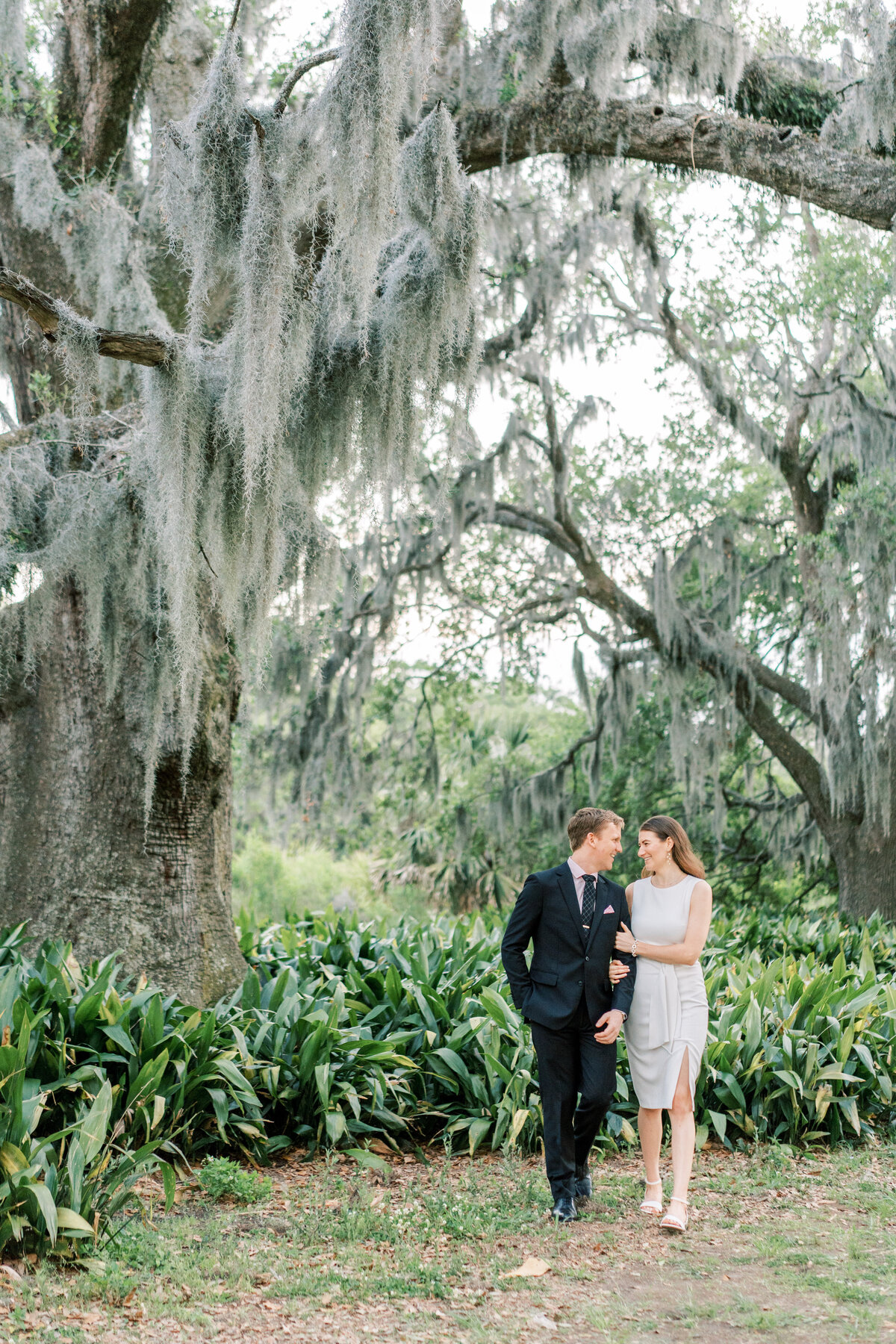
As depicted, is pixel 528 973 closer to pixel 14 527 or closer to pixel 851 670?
pixel 14 527

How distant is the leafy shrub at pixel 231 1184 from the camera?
12.4ft

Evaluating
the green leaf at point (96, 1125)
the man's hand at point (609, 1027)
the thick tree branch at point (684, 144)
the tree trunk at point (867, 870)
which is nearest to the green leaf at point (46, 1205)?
the green leaf at point (96, 1125)

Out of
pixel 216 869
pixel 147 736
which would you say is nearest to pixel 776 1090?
pixel 216 869

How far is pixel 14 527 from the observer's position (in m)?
5.16

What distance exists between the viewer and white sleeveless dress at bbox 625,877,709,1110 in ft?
11.9

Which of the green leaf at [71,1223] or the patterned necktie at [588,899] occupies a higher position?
the patterned necktie at [588,899]

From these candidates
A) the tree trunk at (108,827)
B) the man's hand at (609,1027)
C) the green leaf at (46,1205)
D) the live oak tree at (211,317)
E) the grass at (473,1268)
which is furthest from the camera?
the tree trunk at (108,827)

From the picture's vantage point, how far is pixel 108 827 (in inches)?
213

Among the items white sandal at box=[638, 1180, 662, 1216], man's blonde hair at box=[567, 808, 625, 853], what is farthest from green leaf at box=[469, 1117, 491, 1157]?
man's blonde hair at box=[567, 808, 625, 853]

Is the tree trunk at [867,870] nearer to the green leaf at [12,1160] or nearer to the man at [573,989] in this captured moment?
the man at [573,989]

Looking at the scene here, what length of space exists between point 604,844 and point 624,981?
49 centimetres

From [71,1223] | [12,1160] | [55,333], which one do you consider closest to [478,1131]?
[71,1223]

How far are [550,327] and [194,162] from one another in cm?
508

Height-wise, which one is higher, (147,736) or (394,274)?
(394,274)
